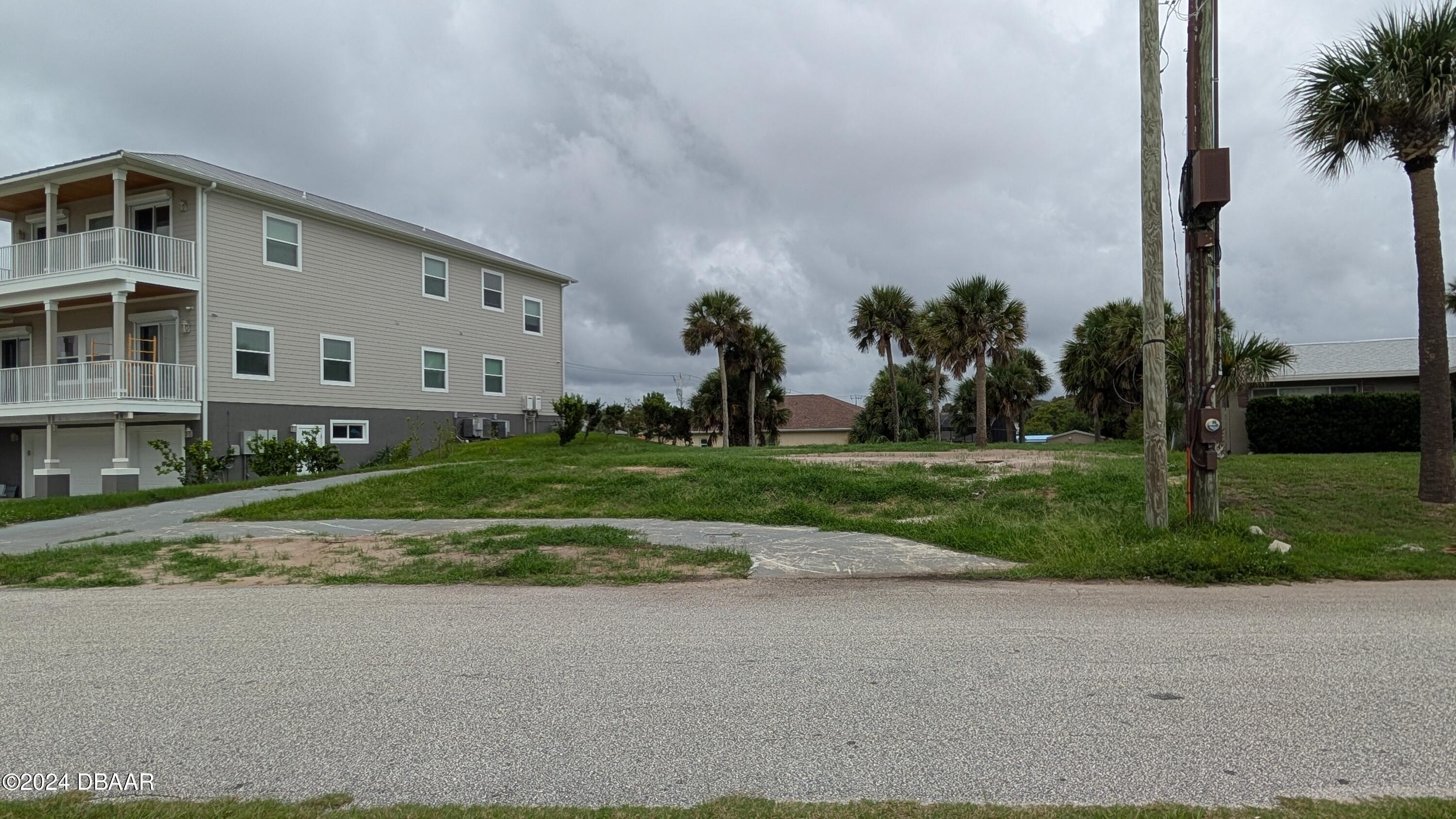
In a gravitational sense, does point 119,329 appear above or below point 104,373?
above

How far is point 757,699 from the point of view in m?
4.92

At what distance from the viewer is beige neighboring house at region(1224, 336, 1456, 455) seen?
28109 millimetres

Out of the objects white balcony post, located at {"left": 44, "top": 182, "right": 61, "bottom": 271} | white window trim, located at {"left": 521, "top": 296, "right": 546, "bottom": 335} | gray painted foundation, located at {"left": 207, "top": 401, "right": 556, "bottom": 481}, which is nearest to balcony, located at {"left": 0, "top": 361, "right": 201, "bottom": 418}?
gray painted foundation, located at {"left": 207, "top": 401, "right": 556, "bottom": 481}

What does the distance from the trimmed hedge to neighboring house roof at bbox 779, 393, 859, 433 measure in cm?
3615

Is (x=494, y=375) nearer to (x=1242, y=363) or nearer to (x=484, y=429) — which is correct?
(x=484, y=429)

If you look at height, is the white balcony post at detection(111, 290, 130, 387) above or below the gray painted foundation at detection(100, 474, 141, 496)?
above

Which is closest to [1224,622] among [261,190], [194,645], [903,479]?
[194,645]

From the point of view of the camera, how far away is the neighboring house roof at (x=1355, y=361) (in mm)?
28609

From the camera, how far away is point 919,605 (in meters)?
7.65

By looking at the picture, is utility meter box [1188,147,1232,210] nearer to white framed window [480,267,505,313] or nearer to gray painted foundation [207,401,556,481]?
gray painted foundation [207,401,556,481]

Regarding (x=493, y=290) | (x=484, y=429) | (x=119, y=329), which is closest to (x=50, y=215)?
(x=119, y=329)

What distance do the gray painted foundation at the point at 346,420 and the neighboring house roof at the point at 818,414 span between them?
3297cm

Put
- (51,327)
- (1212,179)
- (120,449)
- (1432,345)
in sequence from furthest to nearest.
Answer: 1. (51,327)
2. (120,449)
3. (1432,345)
4. (1212,179)

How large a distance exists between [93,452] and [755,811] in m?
29.8
